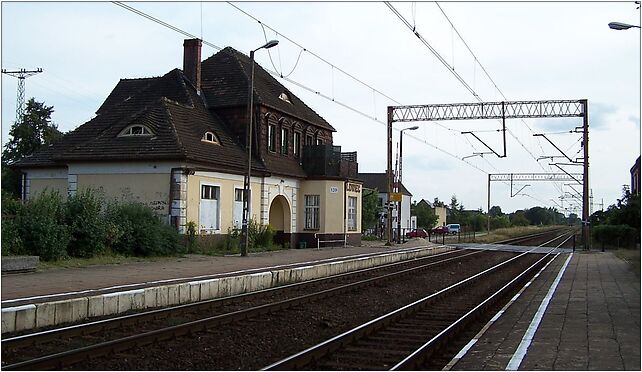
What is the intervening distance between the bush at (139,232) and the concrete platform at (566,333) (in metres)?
11.9

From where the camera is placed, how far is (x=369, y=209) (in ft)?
206

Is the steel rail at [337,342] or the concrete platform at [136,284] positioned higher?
the concrete platform at [136,284]

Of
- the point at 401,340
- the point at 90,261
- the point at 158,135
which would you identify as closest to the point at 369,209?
the point at 158,135

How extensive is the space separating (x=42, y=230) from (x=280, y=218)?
1760cm

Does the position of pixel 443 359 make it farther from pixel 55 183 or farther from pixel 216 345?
pixel 55 183

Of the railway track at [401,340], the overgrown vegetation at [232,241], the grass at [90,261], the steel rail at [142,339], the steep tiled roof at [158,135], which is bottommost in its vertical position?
the railway track at [401,340]

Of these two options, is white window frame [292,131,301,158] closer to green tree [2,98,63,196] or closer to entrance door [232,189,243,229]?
entrance door [232,189,243,229]

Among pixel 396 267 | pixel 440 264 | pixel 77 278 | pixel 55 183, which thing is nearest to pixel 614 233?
pixel 440 264

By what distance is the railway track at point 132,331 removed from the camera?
8969mm

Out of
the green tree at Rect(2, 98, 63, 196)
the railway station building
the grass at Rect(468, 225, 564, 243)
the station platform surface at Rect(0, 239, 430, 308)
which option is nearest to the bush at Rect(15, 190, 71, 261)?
the station platform surface at Rect(0, 239, 430, 308)

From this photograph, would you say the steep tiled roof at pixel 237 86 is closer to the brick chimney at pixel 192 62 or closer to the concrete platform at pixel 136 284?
the brick chimney at pixel 192 62

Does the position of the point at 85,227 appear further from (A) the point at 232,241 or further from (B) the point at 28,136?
(B) the point at 28,136

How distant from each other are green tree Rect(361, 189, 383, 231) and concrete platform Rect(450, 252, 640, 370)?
41.4 metres

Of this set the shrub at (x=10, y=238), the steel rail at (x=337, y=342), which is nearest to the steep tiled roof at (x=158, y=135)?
the shrub at (x=10, y=238)
